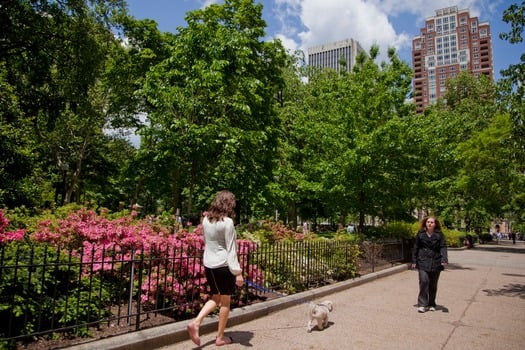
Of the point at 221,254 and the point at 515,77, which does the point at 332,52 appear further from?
the point at 221,254

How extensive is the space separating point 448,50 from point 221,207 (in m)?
178

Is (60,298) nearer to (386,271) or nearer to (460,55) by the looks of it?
(386,271)

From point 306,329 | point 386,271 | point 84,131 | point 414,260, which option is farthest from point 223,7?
point 306,329

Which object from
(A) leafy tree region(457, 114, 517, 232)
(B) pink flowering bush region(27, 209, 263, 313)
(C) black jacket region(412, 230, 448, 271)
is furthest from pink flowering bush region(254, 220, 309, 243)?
(A) leafy tree region(457, 114, 517, 232)

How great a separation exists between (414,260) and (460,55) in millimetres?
171305

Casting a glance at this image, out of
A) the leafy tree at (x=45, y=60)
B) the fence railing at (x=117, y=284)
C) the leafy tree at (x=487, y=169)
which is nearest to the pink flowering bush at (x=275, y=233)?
the fence railing at (x=117, y=284)

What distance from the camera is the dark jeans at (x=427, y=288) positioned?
7.26 meters

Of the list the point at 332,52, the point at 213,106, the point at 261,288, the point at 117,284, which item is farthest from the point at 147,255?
the point at 332,52

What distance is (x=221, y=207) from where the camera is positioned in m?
4.63

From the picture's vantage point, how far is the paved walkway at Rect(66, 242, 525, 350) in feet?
16.2

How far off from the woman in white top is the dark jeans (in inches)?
173

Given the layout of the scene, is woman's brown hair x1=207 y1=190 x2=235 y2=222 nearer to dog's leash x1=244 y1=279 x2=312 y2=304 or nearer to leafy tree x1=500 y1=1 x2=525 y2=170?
dog's leash x1=244 y1=279 x2=312 y2=304

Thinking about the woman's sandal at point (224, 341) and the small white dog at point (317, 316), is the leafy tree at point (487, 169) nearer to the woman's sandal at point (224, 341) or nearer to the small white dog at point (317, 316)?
the small white dog at point (317, 316)

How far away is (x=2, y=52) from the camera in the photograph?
15.0 meters
